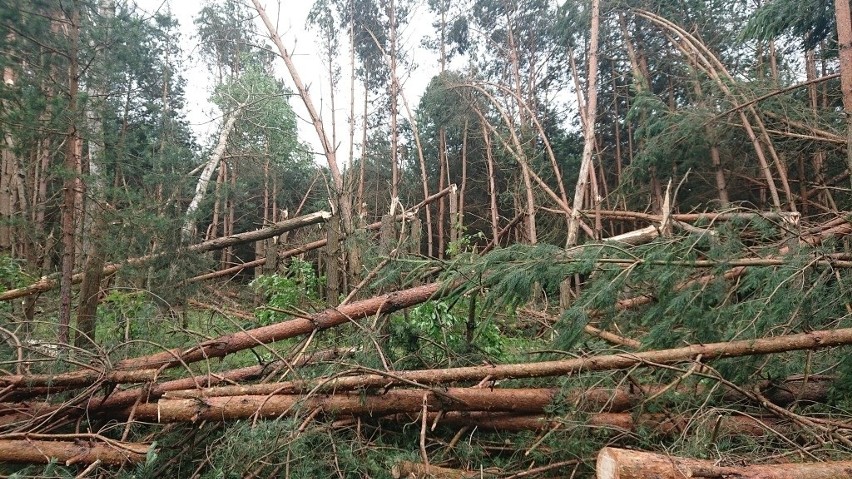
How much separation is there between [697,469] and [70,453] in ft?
11.0

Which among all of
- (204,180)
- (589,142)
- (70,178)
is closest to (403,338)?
(70,178)

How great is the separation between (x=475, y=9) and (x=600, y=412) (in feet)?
51.0

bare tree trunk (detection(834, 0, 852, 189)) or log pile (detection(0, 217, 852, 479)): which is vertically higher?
bare tree trunk (detection(834, 0, 852, 189))

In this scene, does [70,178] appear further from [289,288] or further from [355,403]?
[355,403]

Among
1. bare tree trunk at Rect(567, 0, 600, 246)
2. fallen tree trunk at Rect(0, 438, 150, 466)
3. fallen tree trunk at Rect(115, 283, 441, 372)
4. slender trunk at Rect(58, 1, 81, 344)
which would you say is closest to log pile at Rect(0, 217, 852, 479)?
fallen tree trunk at Rect(0, 438, 150, 466)

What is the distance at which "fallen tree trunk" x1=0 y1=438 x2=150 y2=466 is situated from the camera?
3014mm

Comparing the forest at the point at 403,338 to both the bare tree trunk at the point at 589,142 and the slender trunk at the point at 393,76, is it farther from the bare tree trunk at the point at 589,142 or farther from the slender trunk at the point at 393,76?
the slender trunk at the point at 393,76

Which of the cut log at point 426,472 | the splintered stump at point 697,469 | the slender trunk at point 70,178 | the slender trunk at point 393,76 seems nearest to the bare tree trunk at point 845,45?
the splintered stump at point 697,469

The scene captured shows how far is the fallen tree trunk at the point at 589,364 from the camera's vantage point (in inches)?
116

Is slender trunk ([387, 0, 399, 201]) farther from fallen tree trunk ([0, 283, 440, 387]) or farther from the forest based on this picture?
fallen tree trunk ([0, 283, 440, 387])

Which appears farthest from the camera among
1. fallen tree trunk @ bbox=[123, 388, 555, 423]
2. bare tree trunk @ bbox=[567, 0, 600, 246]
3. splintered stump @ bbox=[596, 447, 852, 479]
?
bare tree trunk @ bbox=[567, 0, 600, 246]

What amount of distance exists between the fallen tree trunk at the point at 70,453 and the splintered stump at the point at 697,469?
8.60 ft

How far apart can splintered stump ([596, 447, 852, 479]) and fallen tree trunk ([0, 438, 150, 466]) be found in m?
2.62

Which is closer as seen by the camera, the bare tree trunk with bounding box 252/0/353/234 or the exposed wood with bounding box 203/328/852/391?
the exposed wood with bounding box 203/328/852/391
